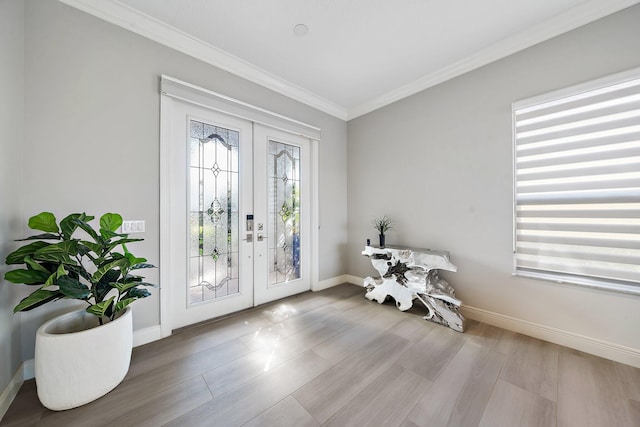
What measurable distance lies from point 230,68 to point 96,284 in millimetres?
2439

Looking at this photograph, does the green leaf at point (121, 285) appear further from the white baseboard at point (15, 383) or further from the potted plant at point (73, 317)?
the white baseboard at point (15, 383)

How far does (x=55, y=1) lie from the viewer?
5.67 feet

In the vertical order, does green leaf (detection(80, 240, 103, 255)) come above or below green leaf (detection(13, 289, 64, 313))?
above

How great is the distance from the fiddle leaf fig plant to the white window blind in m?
3.51

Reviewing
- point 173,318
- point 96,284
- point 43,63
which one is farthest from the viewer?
point 173,318

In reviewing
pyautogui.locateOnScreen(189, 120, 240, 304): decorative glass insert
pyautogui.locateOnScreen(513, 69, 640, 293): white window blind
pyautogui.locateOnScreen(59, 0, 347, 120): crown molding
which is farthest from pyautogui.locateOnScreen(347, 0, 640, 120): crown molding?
pyautogui.locateOnScreen(189, 120, 240, 304): decorative glass insert

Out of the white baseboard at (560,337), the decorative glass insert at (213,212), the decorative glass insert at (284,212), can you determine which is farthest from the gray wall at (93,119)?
the white baseboard at (560,337)

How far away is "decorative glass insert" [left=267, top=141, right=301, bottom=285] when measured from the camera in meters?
3.09

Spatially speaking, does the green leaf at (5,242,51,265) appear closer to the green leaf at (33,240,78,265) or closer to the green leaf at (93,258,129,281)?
the green leaf at (33,240,78,265)

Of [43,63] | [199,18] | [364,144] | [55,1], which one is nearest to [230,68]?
[199,18]

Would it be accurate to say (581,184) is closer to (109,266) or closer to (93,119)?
(109,266)

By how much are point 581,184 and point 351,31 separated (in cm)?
252

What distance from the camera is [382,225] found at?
324cm

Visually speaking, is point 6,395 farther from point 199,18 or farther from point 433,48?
point 433,48
